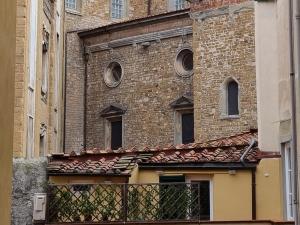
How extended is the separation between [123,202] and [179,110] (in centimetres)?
1543

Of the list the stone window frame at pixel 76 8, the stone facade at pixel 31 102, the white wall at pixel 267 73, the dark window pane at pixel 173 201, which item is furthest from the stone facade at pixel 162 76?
the dark window pane at pixel 173 201

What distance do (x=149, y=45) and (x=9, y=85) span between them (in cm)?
2399

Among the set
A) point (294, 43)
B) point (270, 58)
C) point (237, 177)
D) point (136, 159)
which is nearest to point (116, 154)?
point (136, 159)

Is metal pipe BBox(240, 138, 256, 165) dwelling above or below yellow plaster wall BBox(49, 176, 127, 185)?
above

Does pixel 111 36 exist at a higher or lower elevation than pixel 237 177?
higher

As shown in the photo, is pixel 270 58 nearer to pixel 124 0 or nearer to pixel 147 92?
pixel 147 92

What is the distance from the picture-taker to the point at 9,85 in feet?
24.6

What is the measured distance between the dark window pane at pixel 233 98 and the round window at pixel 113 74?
7037 mm

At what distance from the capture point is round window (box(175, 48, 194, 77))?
98.1 feet

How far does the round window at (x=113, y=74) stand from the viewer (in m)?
32.8

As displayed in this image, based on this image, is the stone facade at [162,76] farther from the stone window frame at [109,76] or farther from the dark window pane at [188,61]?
the dark window pane at [188,61]

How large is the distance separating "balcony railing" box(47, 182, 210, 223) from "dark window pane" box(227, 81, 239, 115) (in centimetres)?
1212

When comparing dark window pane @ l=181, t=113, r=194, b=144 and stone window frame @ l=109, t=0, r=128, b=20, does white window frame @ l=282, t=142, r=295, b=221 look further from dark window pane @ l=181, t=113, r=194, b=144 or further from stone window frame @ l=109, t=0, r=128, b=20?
stone window frame @ l=109, t=0, r=128, b=20

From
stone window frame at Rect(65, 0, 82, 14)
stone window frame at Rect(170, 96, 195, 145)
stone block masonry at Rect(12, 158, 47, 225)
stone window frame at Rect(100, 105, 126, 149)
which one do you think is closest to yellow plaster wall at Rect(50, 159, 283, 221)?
stone block masonry at Rect(12, 158, 47, 225)
